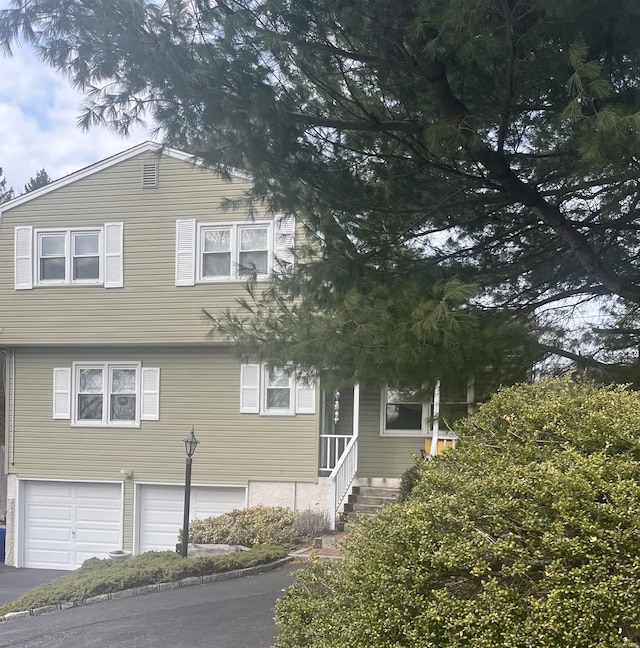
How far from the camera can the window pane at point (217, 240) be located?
14.7 m

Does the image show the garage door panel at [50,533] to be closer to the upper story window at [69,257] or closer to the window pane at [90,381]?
the window pane at [90,381]

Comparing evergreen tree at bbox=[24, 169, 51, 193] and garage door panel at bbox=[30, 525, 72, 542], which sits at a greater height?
evergreen tree at bbox=[24, 169, 51, 193]

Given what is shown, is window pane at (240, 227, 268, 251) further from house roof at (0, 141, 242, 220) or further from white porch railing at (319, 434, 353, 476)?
white porch railing at (319, 434, 353, 476)

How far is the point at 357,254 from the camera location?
658cm

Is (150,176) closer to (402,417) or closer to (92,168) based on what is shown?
(92,168)

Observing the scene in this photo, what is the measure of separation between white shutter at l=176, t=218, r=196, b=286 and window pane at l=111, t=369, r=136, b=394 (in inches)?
92.1

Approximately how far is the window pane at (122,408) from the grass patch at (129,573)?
14.4ft

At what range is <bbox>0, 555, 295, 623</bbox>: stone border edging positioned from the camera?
9383mm

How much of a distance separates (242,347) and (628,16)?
14.6 feet

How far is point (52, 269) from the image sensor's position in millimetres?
15555

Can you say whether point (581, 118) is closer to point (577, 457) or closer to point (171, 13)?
point (577, 457)

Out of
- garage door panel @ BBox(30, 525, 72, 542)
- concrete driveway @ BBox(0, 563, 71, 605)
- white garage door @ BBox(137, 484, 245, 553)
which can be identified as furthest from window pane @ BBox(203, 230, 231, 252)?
concrete driveway @ BBox(0, 563, 71, 605)

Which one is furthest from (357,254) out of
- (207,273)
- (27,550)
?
(27,550)

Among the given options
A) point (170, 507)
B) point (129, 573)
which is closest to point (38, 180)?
point (170, 507)
